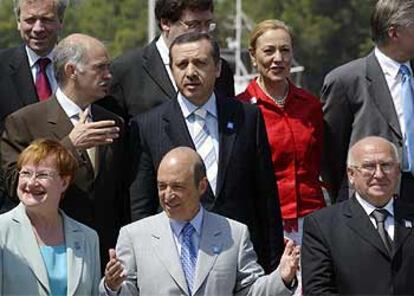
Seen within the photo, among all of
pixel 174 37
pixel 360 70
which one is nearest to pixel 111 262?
pixel 174 37

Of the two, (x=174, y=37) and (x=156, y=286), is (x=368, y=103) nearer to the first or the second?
(x=174, y=37)

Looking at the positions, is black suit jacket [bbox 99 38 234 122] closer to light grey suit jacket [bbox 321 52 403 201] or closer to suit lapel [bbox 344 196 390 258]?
light grey suit jacket [bbox 321 52 403 201]

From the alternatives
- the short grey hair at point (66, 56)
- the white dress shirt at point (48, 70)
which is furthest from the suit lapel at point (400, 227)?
the white dress shirt at point (48, 70)

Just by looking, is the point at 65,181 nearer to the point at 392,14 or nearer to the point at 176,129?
the point at 176,129

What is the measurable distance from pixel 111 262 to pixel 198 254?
0.61 meters

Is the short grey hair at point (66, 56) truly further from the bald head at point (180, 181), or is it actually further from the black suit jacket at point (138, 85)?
the bald head at point (180, 181)

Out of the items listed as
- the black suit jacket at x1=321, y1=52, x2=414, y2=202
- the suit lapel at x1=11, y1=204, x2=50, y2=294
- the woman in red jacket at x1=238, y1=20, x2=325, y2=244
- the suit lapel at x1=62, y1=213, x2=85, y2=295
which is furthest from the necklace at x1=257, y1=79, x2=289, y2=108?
the suit lapel at x1=11, y1=204, x2=50, y2=294

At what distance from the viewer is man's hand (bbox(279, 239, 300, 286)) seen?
7.37 metres

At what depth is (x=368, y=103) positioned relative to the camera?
8969 millimetres

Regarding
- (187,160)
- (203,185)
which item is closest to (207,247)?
(203,185)

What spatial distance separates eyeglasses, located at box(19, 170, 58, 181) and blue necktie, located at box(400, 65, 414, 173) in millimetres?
2410

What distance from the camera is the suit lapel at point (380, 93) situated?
890cm

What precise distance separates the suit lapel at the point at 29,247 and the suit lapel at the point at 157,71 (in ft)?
5.12

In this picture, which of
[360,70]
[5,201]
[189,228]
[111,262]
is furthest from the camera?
[360,70]
